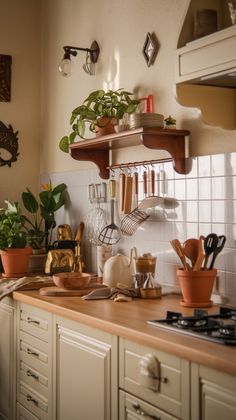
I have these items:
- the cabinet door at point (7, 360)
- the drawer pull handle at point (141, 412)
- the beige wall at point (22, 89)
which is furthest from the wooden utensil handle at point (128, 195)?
the beige wall at point (22, 89)

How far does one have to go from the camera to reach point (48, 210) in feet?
12.8

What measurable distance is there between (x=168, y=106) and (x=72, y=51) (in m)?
1.09

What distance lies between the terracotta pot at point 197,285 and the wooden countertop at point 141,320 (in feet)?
0.16

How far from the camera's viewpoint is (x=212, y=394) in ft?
5.51

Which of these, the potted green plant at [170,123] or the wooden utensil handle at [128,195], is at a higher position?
the potted green plant at [170,123]

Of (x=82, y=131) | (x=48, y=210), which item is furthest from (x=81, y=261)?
Answer: (x=82, y=131)

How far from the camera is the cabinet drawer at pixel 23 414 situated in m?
2.94

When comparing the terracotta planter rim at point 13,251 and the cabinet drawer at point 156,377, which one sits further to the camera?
the terracotta planter rim at point 13,251

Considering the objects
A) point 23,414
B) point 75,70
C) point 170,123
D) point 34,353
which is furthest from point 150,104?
point 23,414

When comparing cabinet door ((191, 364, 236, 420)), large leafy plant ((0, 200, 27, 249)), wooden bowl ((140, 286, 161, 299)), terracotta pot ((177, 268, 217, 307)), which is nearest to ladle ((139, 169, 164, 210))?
wooden bowl ((140, 286, 161, 299))

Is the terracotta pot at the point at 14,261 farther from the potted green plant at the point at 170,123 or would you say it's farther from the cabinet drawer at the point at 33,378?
the potted green plant at the point at 170,123

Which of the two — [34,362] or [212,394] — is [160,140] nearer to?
[34,362]

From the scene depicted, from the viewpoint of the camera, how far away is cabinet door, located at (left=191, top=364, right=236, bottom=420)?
5.26 ft

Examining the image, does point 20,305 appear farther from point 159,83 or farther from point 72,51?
point 72,51
